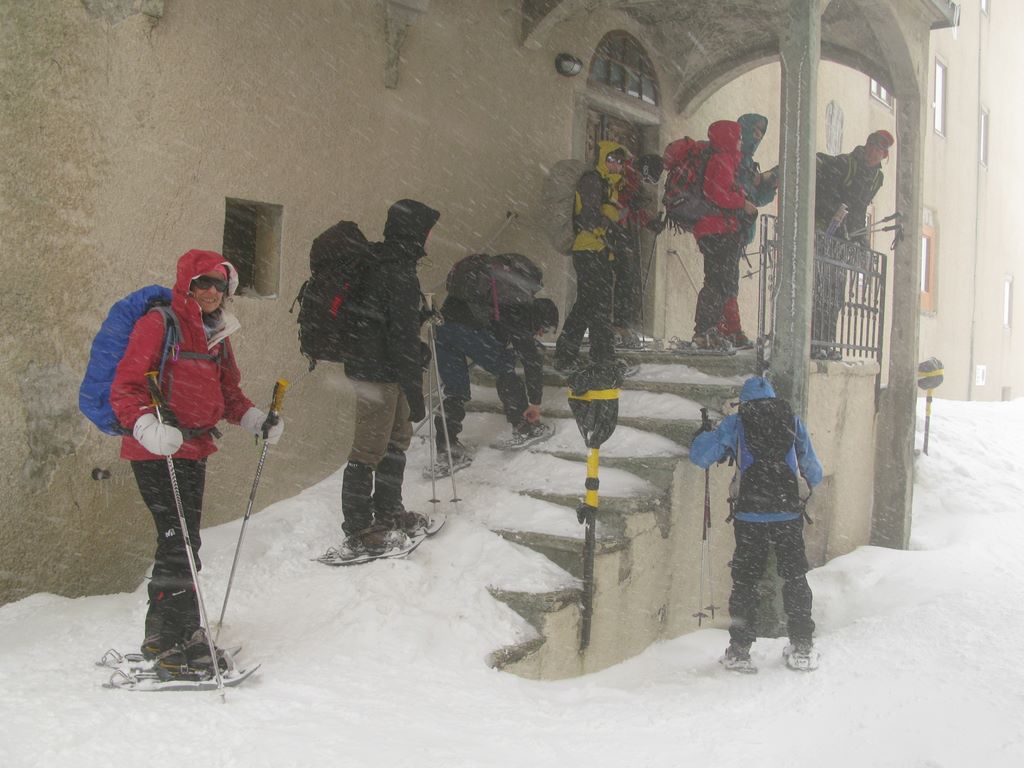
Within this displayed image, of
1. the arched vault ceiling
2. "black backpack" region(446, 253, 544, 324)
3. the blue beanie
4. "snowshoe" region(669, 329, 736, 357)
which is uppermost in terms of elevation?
the arched vault ceiling

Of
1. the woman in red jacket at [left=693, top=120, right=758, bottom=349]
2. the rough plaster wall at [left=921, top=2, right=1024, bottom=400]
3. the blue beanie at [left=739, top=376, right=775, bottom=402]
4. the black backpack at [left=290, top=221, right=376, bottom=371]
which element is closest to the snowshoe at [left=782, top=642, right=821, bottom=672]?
the blue beanie at [left=739, top=376, right=775, bottom=402]

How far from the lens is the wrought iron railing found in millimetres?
6738

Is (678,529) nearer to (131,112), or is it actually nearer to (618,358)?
(618,358)

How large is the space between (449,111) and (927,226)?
491 inches

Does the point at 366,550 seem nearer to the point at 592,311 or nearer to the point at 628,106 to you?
the point at 592,311

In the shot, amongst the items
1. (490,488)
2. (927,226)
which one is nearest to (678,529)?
(490,488)

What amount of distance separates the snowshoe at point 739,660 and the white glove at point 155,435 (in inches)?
127

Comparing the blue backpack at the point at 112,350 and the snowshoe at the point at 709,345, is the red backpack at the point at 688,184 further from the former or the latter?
the blue backpack at the point at 112,350

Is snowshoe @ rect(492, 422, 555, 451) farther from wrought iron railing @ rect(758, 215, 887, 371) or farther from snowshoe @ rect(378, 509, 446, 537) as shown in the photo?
wrought iron railing @ rect(758, 215, 887, 371)

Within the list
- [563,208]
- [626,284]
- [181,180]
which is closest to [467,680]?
[181,180]

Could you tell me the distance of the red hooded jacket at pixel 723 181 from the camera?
6559mm

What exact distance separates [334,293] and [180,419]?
129 centimetres

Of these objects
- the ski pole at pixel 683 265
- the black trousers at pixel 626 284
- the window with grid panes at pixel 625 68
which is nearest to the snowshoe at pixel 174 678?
the black trousers at pixel 626 284

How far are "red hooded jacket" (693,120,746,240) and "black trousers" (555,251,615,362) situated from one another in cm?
87
